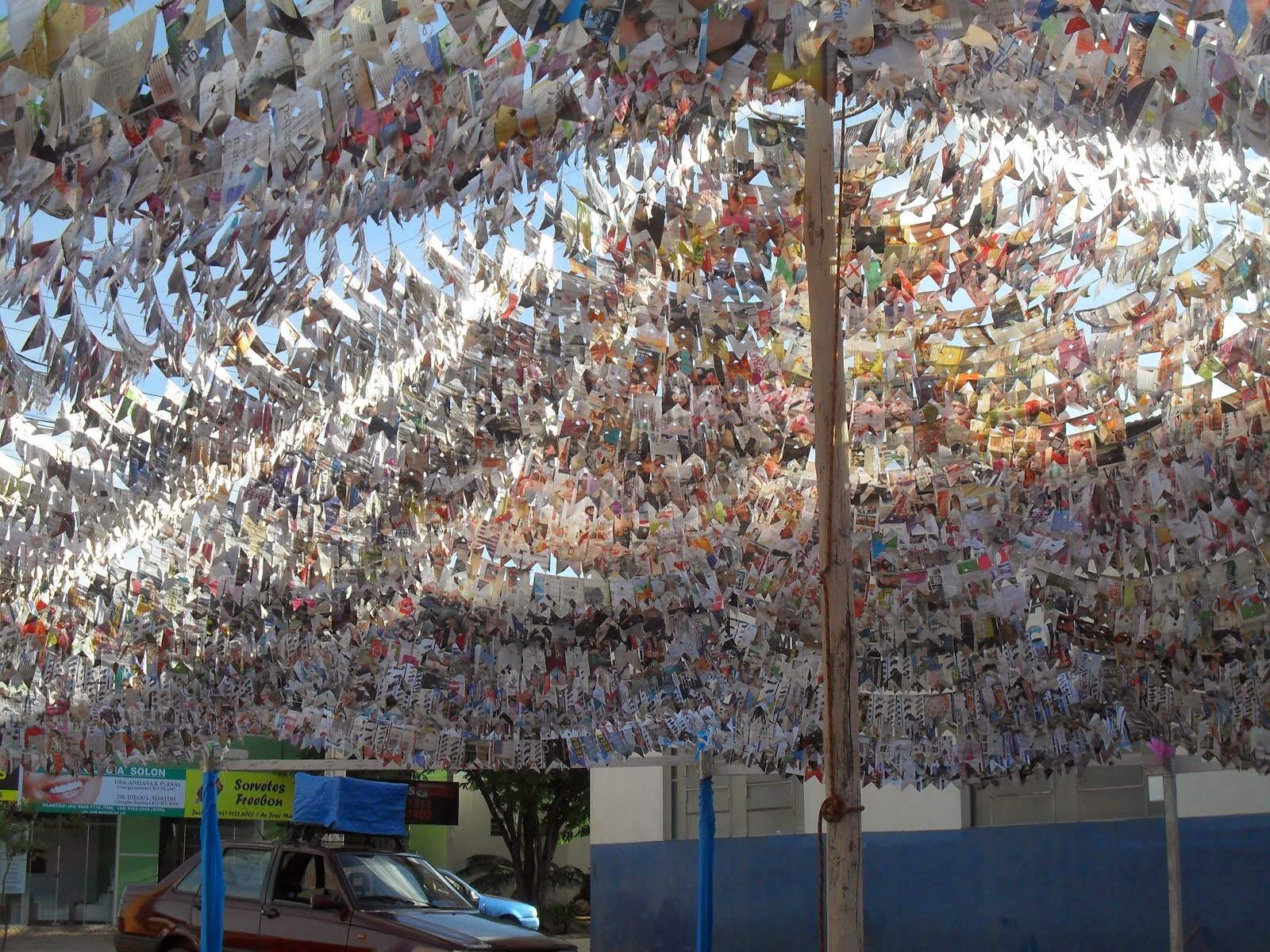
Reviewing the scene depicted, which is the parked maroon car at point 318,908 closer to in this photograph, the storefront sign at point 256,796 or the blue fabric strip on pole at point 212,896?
the blue fabric strip on pole at point 212,896

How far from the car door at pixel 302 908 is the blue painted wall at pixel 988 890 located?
23.7 feet

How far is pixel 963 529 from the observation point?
8062 millimetres

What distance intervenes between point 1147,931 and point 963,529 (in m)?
7.65

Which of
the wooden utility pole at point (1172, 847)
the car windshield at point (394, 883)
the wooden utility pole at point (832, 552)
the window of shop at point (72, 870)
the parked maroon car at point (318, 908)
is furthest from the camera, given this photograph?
the window of shop at point (72, 870)

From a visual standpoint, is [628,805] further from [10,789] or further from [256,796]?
[10,789]

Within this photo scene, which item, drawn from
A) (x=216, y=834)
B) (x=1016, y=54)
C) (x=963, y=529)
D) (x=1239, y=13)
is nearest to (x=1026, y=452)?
(x=963, y=529)

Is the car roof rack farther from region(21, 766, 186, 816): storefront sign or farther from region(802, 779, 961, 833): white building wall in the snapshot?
region(21, 766, 186, 816): storefront sign

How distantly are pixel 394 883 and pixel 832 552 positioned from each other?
7.34 metres

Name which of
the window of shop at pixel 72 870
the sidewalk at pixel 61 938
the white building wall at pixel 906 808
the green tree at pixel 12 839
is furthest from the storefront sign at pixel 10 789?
the white building wall at pixel 906 808

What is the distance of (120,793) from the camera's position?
27266 mm

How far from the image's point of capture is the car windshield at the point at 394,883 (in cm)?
1097

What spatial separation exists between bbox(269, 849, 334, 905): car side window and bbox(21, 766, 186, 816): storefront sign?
51.8ft

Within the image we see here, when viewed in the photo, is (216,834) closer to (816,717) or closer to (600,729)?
(600,729)

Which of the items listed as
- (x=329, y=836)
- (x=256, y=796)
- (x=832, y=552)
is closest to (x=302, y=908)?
(x=329, y=836)
